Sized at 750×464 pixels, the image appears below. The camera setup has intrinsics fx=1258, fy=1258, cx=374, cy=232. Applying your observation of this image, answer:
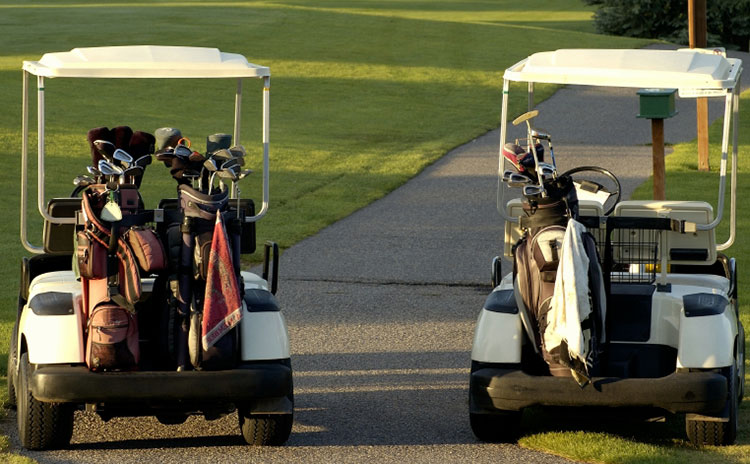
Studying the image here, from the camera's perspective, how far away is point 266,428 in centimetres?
539

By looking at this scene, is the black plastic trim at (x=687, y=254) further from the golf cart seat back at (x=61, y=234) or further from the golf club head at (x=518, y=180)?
the golf cart seat back at (x=61, y=234)

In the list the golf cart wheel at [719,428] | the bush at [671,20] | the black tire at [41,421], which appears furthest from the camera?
the bush at [671,20]

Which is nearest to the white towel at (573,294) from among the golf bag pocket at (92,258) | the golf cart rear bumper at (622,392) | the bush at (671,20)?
the golf cart rear bumper at (622,392)

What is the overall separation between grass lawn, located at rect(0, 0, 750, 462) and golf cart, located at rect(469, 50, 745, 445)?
314mm

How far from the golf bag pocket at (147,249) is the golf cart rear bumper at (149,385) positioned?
0.43m

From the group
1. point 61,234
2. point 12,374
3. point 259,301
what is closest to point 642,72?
point 259,301

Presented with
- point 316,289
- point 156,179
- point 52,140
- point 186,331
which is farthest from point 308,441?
point 52,140

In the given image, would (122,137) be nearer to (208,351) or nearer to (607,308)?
(208,351)

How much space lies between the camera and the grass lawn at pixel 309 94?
42.8 ft

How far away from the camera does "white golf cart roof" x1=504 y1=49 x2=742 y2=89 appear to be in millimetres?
5758

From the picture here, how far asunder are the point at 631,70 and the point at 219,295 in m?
2.23

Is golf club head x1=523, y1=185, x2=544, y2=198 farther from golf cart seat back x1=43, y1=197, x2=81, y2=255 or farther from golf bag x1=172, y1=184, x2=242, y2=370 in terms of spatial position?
golf cart seat back x1=43, y1=197, x2=81, y2=255

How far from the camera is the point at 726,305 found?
215 inches

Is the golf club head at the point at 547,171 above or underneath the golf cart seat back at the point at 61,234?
above
